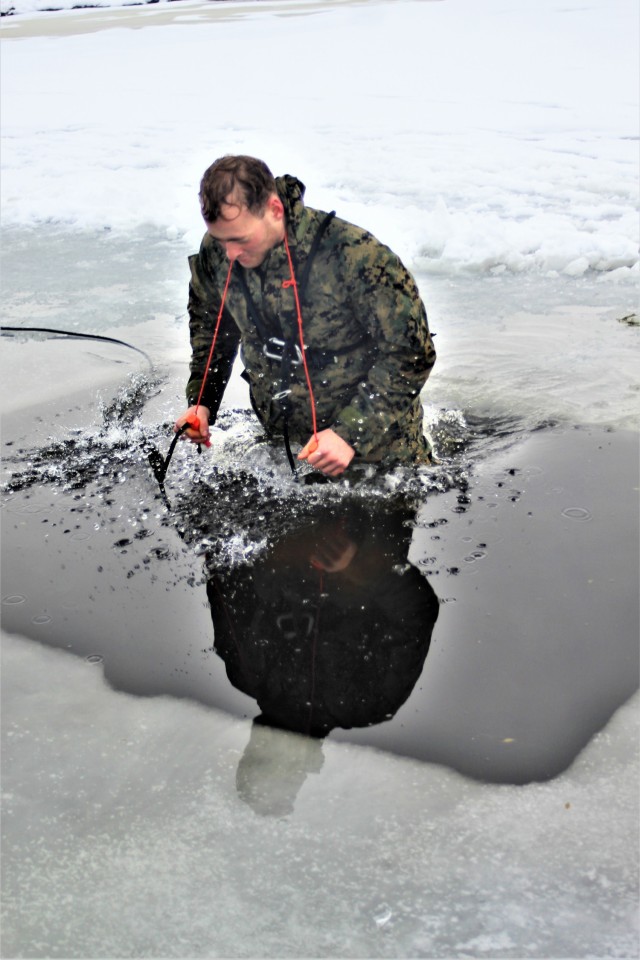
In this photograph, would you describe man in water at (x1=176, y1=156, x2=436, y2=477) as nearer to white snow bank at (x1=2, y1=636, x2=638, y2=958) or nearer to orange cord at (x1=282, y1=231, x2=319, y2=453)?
orange cord at (x1=282, y1=231, x2=319, y2=453)

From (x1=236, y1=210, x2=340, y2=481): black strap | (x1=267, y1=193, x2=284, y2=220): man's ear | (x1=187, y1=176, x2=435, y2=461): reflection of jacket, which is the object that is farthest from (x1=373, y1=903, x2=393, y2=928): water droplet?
(x1=267, y1=193, x2=284, y2=220): man's ear

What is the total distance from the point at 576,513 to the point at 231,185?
5.32ft

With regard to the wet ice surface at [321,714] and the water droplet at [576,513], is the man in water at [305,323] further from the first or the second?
the water droplet at [576,513]

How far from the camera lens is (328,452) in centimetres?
284

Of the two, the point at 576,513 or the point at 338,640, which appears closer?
the point at 338,640

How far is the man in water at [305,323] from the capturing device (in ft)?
9.18

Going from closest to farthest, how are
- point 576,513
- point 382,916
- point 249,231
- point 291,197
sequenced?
point 382,916, point 249,231, point 291,197, point 576,513

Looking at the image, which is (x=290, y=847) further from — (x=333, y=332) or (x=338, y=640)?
(x=333, y=332)

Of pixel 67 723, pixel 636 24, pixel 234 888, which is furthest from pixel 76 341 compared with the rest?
pixel 636 24

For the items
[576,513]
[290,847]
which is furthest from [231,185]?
[290,847]

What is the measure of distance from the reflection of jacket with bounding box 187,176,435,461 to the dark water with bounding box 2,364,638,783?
315 mm

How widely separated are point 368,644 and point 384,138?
29.5 ft

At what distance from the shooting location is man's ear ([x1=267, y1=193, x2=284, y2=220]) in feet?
9.12

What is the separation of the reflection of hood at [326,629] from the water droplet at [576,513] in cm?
58
